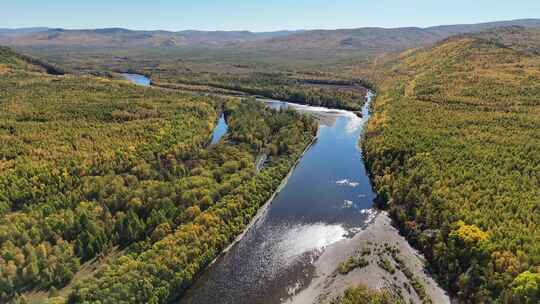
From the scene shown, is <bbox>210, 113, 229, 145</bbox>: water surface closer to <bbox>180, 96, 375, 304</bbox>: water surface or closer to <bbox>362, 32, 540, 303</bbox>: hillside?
<bbox>180, 96, 375, 304</bbox>: water surface

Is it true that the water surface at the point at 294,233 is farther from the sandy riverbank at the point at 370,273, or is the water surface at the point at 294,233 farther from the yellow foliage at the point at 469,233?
the yellow foliage at the point at 469,233

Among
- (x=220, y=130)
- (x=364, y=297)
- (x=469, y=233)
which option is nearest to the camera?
(x=364, y=297)

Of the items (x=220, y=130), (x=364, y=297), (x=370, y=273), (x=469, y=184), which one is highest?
(x=469, y=184)

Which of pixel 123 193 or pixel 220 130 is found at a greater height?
pixel 220 130

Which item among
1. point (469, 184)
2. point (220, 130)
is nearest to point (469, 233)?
point (469, 184)

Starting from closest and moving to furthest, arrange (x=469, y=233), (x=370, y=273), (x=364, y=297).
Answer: (x=364, y=297) < (x=469, y=233) < (x=370, y=273)

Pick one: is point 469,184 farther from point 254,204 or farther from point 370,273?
point 254,204
